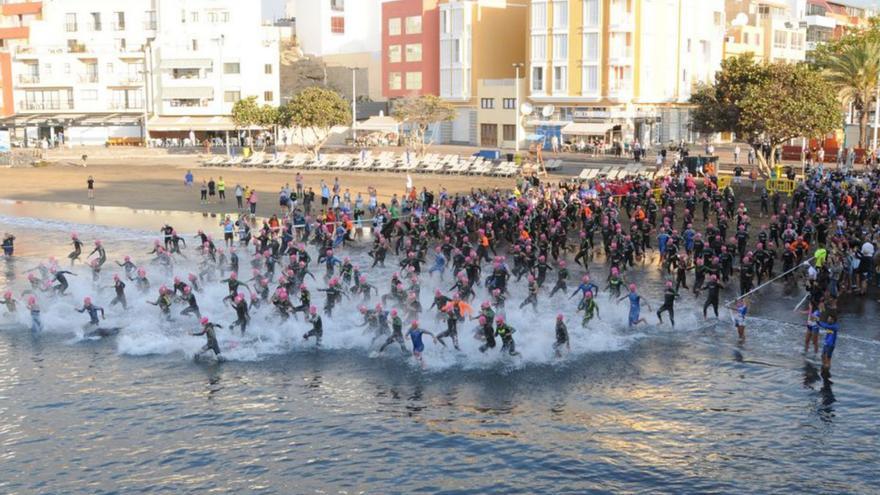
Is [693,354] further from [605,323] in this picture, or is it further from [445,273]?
[445,273]

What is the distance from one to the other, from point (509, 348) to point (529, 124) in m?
65.0

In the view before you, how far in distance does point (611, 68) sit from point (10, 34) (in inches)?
2608

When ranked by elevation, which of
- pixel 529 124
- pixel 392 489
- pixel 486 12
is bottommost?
pixel 392 489

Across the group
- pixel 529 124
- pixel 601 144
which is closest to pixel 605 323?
pixel 601 144

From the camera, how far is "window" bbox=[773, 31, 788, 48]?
346 feet

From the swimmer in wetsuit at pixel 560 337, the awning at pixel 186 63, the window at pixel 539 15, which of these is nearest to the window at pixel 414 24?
the window at pixel 539 15

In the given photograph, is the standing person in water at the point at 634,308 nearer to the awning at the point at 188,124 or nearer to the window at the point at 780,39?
the awning at the point at 188,124

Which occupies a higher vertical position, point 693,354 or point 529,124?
point 529,124

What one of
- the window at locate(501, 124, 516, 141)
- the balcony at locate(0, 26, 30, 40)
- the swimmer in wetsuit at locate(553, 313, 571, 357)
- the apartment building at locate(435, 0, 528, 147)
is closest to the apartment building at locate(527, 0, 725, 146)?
the window at locate(501, 124, 516, 141)

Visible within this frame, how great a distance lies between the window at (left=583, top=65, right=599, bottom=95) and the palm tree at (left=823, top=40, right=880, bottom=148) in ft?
70.4

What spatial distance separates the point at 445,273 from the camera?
3359 cm

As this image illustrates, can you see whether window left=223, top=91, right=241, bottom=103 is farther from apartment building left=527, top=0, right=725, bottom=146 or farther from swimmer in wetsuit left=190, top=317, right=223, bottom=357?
swimmer in wetsuit left=190, top=317, right=223, bottom=357

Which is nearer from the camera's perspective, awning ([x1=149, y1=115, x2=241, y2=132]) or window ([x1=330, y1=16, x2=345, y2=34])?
awning ([x1=149, y1=115, x2=241, y2=132])

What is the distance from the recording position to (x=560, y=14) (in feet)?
276
